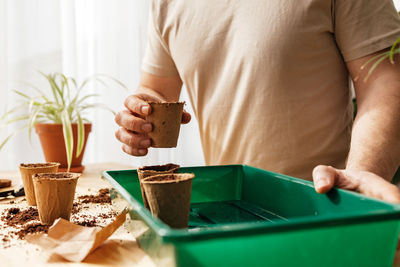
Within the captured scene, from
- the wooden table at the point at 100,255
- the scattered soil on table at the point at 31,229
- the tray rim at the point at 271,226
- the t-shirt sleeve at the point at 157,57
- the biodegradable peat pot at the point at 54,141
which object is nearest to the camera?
the tray rim at the point at 271,226

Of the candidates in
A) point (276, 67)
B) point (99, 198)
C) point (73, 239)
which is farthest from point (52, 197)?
point (276, 67)

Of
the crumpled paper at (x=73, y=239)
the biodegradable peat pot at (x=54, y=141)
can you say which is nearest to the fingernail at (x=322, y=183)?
the crumpled paper at (x=73, y=239)

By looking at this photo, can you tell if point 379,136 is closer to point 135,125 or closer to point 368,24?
point 368,24

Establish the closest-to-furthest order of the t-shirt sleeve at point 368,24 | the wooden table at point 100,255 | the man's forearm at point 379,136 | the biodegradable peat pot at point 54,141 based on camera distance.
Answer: the wooden table at point 100,255 → the man's forearm at point 379,136 → the t-shirt sleeve at point 368,24 → the biodegradable peat pot at point 54,141

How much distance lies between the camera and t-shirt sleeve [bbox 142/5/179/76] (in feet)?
5.41

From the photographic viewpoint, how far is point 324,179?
788 millimetres

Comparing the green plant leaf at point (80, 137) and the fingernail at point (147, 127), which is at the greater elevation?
the fingernail at point (147, 127)

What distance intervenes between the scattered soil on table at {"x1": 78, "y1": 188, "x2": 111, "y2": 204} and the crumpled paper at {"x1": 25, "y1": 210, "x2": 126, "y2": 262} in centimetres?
38

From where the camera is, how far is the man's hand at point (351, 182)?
2.46 feet

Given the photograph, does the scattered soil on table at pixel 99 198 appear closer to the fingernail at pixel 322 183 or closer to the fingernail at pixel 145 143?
the fingernail at pixel 145 143

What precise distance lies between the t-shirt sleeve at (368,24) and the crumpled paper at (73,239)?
32.8 inches

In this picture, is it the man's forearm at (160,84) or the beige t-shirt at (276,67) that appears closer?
the beige t-shirt at (276,67)

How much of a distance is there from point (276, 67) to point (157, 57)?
0.57 m

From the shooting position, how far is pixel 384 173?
1054 mm
